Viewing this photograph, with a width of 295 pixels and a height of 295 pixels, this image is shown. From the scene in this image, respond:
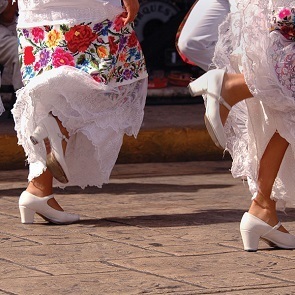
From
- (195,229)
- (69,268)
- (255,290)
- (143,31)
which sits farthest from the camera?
(143,31)

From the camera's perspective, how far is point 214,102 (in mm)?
5527

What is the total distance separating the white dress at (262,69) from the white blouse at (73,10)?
875 mm

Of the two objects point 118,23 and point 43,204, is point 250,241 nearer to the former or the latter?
point 43,204

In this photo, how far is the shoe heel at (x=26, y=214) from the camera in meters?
6.40

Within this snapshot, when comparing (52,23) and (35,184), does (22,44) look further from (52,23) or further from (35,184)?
(35,184)

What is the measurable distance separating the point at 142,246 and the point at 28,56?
1.34 m

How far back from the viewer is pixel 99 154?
21.2 feet

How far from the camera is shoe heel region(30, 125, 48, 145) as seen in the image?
6254mm

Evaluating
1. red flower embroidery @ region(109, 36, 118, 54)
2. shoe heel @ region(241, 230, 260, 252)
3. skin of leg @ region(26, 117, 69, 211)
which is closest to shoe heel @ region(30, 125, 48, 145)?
skin of leg @ region(26, 117, 69, 211)

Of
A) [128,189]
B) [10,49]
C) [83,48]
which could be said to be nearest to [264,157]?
[83,48]

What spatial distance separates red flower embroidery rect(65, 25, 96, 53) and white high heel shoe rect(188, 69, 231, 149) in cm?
94

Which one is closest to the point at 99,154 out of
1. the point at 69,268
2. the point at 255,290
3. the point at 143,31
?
the point at 69,268

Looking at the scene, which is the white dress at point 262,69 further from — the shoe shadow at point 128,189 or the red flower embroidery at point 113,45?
the shoe shadow at point 128,189

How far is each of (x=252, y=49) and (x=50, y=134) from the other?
4.18ft
